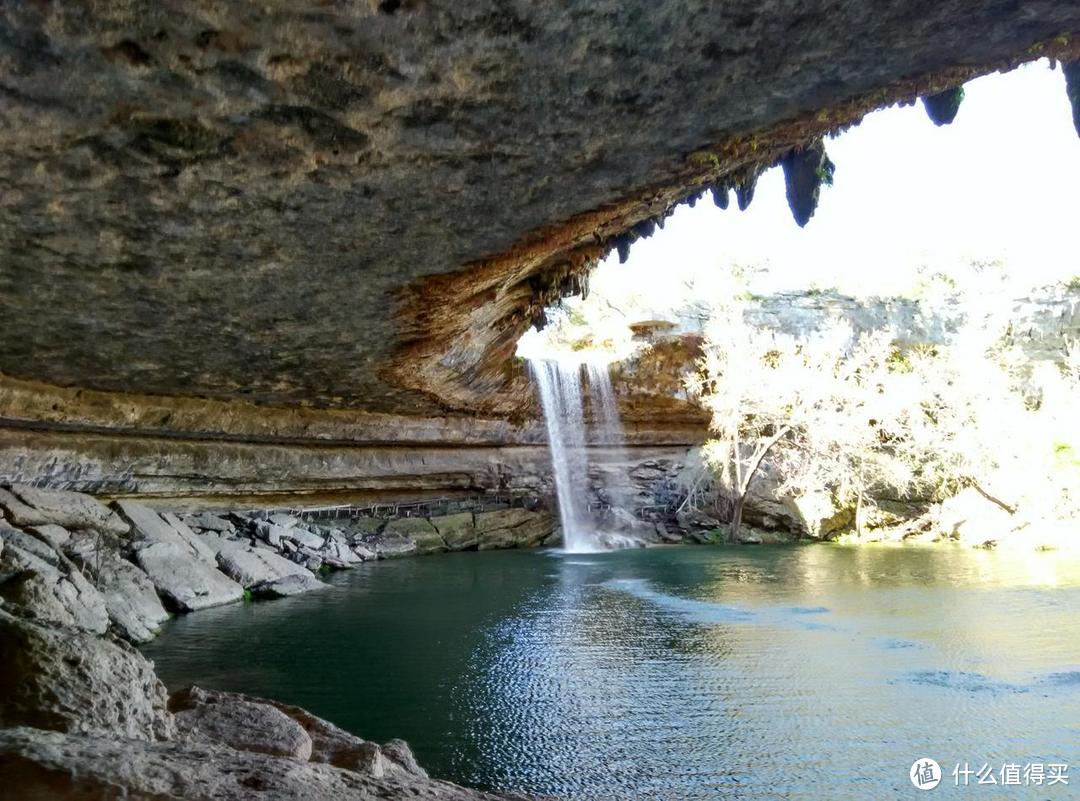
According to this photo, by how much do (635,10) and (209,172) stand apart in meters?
2.73

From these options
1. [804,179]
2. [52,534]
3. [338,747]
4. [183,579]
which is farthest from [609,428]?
[338,747]

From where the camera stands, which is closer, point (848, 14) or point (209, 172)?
point (848, 14)

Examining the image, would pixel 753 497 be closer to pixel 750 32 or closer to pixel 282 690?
pixel 282 690

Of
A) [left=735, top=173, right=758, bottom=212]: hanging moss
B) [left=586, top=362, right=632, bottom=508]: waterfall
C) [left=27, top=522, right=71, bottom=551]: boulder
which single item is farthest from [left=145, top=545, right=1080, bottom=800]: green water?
[left=586, top=362, right=632, bottom=508]: waterfall

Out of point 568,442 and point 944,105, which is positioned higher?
point 944,105

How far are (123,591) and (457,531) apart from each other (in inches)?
455

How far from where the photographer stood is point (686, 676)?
6.47m

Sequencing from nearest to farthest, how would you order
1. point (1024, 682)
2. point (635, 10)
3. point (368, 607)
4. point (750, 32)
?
point (635, 10) → point (750, 32) → point (1024, 682) → point (368, 607)

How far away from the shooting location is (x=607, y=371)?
2097cm

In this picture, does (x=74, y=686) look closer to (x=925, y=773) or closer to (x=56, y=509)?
(x=925, y=773)

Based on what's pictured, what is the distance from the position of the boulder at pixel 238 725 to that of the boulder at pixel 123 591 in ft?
14.9

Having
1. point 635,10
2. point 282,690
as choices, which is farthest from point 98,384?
point 635,10

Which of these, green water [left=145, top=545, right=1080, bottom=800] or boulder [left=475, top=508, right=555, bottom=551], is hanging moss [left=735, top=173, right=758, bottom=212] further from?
boulder [left=475, top=508, right=555, bottom=551]

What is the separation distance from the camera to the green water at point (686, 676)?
4512mm
